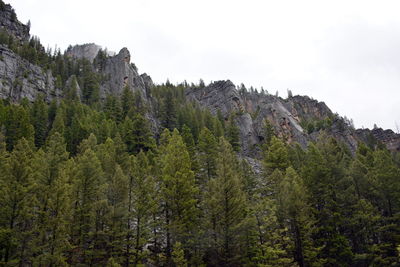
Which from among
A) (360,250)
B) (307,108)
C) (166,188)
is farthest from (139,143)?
(307,108)

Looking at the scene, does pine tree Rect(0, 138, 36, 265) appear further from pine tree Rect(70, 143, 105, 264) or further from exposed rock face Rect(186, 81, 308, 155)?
exposed rock face Rect(186, 81, 308, 155)

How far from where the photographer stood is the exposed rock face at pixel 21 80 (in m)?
72.9

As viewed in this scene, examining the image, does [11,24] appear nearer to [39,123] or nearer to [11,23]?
A: [11,23]

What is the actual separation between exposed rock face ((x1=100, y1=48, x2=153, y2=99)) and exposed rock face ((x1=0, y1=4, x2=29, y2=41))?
103 ft

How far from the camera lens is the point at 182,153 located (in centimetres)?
2744

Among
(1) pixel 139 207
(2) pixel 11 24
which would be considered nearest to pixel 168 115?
(1) pixel 139 207

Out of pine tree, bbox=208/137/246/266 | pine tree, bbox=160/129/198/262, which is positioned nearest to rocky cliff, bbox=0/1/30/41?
pine tree, bbox=160/129/198/262

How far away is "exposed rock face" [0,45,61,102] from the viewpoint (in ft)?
239

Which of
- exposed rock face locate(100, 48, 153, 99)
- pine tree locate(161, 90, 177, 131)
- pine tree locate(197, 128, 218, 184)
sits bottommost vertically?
pine tree locate(197, 128, 218, 184)

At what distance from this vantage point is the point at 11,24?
10762 cm

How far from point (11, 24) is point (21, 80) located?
4418 cm

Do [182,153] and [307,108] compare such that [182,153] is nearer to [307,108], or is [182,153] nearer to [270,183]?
[270,183]

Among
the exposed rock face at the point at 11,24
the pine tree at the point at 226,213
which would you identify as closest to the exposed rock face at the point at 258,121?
the pine tree at the point at 226,213

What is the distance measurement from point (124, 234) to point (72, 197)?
5.16m
